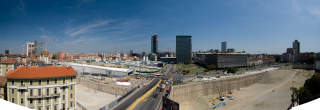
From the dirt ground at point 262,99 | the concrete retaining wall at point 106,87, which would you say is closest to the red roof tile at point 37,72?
the concrete retaining wall at point 106,87

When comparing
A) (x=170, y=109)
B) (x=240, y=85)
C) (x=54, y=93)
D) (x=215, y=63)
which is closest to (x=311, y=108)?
(x=170, y=109)

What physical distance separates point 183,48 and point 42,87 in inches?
2739

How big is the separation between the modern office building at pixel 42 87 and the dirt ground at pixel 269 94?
18424mm

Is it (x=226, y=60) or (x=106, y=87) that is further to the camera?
(x=226, y=60)

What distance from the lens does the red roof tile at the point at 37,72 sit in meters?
9.16

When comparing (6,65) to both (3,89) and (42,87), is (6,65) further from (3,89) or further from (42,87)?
(42,87)

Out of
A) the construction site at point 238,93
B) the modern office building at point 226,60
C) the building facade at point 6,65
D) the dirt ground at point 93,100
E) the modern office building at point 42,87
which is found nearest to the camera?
the modern office building at point 42,87

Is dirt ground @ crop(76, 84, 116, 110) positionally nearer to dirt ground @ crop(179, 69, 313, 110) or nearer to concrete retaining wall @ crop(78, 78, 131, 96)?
concrete retaining wall @ crop(78, 78, 131, 96)

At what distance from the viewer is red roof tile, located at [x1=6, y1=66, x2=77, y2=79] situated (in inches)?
361

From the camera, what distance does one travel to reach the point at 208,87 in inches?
1033

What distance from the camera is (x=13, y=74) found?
29.6 ft

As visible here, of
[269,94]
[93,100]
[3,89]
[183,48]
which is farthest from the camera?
[183,48]

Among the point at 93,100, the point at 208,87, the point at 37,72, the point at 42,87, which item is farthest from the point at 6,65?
the point at 208,87

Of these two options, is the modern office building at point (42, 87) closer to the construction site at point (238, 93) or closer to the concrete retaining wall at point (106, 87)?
the concrete retaining wall at point (106, 87)
